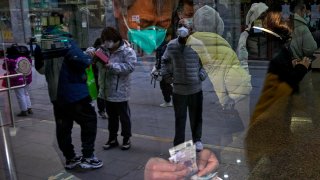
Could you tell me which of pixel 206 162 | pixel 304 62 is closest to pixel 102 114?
pixel 206 162

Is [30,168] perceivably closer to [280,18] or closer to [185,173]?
[185,173]

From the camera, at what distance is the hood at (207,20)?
2.15 meters

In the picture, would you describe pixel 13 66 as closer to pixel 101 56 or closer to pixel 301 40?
pixel 101 56

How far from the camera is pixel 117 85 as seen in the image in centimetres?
283

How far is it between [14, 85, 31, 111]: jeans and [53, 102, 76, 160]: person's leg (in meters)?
0.15

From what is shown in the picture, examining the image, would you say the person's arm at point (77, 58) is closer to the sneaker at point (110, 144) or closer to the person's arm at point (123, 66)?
the person's arm at point (123, 66)

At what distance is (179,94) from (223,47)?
1.85 feet

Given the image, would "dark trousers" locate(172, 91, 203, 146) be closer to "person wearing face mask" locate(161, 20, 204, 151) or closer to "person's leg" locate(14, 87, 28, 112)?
"person wearing face mask" locate(161, 20, 204, 151)

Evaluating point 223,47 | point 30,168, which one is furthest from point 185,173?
point 30,168

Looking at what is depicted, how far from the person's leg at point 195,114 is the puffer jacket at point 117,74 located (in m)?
0.44

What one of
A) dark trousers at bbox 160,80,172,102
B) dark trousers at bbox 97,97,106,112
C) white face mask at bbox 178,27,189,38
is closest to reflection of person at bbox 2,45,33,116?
dark trousers at bbox 97,97,106,112

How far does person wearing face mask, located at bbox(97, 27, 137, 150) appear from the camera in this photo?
7.89 ft

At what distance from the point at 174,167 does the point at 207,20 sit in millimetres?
793

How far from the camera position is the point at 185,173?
2.17 meters
